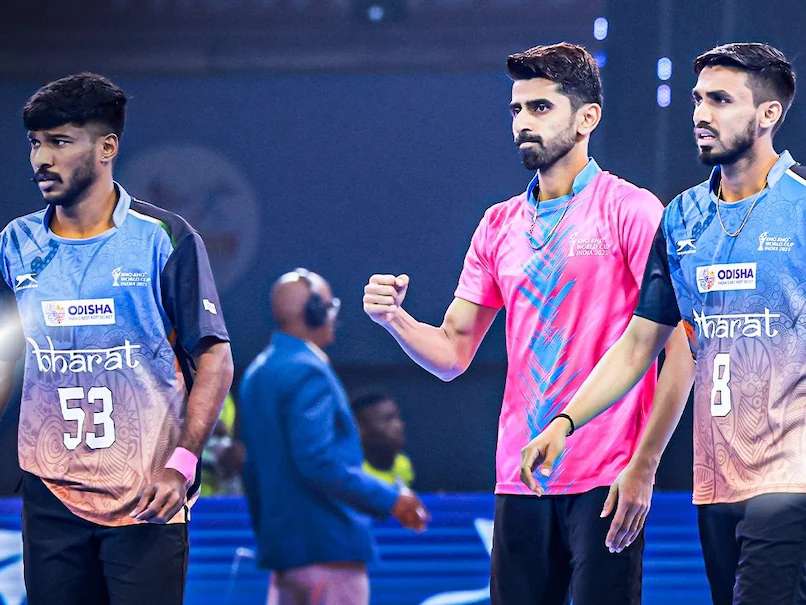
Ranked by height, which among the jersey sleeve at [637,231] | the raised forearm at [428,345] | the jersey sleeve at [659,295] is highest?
the jersey sleeve at [637,231]

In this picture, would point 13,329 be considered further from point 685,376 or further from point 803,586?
point 803,586

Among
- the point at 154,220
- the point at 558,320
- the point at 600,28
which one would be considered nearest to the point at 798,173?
the point at 558,320

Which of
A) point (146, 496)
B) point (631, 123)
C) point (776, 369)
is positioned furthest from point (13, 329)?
point (631, 123)

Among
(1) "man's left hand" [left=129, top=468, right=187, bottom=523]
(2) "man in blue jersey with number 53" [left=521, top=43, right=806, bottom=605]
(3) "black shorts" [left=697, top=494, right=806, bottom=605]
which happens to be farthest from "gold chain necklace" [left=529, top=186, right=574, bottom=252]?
(1) "man's left hand" [left=129, top=468, right=187, bottom=523]

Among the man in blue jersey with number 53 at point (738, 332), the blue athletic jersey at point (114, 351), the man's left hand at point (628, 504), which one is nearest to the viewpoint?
the man in blue jersey with number 53 at point (738, 332)

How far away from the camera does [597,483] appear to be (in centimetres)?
304

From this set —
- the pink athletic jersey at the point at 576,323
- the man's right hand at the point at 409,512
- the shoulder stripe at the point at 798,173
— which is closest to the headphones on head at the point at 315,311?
the man's right hand at the point at 409,512

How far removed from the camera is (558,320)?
3125 millimetres

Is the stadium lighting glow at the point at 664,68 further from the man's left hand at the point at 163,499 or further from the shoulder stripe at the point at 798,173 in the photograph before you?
the man's left hand at the point at 163,499

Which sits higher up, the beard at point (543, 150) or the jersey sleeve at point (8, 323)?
the beard at point (543, 150)

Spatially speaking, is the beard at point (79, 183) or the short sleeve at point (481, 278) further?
the short sleeve at point (481, 278)

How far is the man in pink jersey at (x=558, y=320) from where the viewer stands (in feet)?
9.98

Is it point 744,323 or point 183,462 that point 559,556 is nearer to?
point 744,323

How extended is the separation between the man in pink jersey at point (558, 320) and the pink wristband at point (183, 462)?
0.60m
